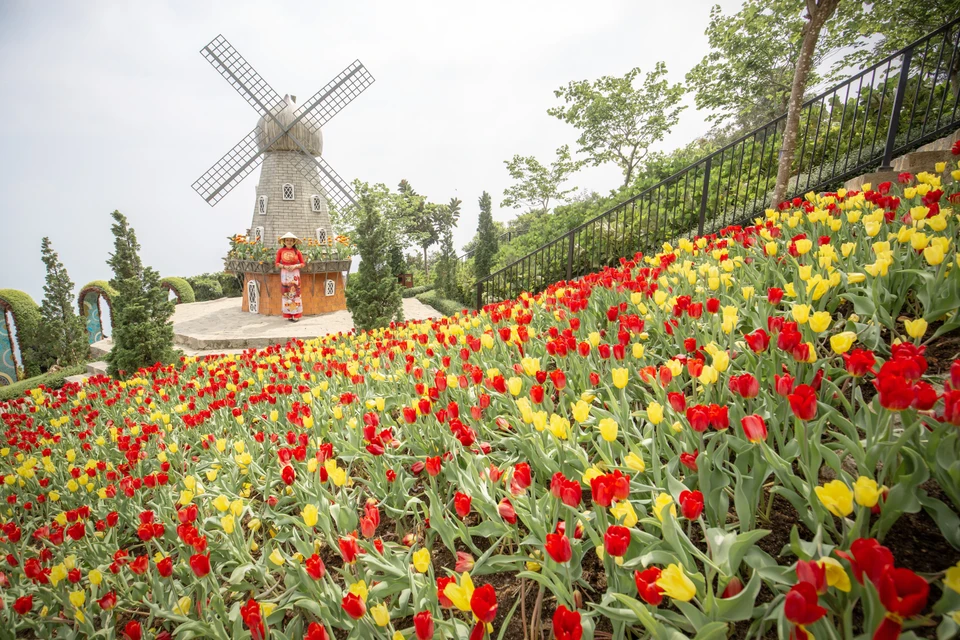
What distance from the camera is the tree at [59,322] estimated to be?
41.3 feet

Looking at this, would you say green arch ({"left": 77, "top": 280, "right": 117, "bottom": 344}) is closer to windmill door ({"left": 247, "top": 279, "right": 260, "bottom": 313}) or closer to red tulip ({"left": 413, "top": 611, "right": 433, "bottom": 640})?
windmill door ({"left": 247, "top": 279, "right": 260, "bottom": 313})

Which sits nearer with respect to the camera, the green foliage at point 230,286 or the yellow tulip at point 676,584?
the yellow tulip at point 676,584

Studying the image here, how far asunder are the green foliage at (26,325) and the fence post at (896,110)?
1928 cm

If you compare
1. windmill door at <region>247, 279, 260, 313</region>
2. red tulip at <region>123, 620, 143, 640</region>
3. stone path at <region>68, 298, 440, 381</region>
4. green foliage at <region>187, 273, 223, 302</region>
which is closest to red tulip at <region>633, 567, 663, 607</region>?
red tulip at <region>123, 620, 143, 640</region>

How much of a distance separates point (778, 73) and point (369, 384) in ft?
62.9

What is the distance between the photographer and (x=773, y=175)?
898 centimetres

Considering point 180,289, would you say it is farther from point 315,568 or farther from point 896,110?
point 896,110

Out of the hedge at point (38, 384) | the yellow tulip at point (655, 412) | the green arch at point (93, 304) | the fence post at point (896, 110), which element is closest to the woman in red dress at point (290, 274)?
the hedge at point (38, 384)

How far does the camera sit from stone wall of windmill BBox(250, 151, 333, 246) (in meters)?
16.3

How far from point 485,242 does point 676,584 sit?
21.4 m

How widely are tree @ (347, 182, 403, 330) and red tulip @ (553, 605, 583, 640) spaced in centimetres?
893

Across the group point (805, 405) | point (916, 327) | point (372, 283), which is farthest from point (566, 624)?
point (372, 283)

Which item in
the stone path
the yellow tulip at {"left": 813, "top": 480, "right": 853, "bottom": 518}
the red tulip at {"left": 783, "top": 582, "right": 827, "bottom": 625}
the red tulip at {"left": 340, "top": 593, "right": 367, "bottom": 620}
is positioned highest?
the yellow tulip at {"left": 813, "top": 480, "right": 853, "bottom": 518}

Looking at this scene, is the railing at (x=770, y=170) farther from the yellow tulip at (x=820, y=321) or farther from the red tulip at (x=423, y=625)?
the red tulip at (x=423, y=625)
